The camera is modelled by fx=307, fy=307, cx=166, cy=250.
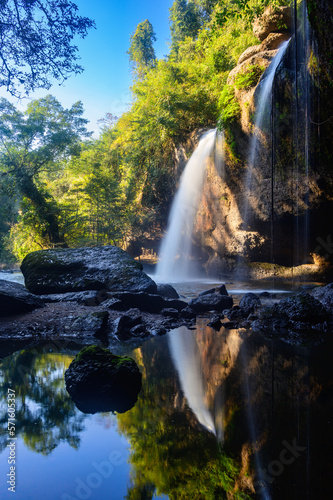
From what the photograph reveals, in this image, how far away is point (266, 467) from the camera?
6.09ft

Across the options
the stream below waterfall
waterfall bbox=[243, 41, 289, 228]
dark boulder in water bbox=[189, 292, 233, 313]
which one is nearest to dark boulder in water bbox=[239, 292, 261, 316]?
dark boulder in water bbox=[189, 292, 233, 313]

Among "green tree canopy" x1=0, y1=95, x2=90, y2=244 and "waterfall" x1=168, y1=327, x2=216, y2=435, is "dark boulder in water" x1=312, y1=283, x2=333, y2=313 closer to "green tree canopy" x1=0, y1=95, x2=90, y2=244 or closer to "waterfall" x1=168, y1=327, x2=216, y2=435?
"waterfall" x1=168, y1=327, x2=216, y2=435

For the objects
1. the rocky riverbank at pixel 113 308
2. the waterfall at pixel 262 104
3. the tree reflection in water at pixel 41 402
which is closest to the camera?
the tree reflection in water at pixel 41 402

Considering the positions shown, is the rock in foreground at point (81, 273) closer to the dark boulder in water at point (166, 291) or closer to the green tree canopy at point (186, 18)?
the dark boulder in water at point (166, 291)

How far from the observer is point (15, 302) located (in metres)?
6.12

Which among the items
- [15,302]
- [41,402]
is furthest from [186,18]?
[41,402]

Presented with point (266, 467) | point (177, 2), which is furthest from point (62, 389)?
point (177, 2)

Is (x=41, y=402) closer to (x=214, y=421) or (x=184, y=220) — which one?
(x=214, y=421)

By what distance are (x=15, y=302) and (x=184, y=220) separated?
1263 centimetres

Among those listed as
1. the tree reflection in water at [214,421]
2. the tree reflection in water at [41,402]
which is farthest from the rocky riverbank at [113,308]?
the tree reflection in water at [214,421]

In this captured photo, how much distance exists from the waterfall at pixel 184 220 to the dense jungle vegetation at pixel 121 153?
1435 mm

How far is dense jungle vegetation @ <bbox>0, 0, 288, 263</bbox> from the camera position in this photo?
17156 millimetres

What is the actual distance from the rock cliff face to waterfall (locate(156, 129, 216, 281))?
930 millimetres

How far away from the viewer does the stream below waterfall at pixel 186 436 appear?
5.74 ft
